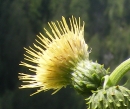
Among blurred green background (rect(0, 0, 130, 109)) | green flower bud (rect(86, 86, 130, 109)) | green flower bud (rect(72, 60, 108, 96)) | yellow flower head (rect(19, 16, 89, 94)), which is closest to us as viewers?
green flower bud (rect(86, 86, 130, 109))

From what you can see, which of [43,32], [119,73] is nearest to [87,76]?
[119,73]

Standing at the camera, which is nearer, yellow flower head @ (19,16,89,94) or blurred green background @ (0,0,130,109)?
yellow flower head @ (19,16,89,94)

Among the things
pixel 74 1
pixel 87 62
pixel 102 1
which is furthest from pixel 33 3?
pixel 87 62

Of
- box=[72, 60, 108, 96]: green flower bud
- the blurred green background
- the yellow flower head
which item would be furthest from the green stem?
the blurred green background

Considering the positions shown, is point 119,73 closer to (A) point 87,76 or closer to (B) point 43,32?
(A) point 87,76

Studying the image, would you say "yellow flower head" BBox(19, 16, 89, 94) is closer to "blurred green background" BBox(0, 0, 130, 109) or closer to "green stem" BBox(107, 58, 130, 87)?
"green stem" BBox(107, 58, 130, 87)
